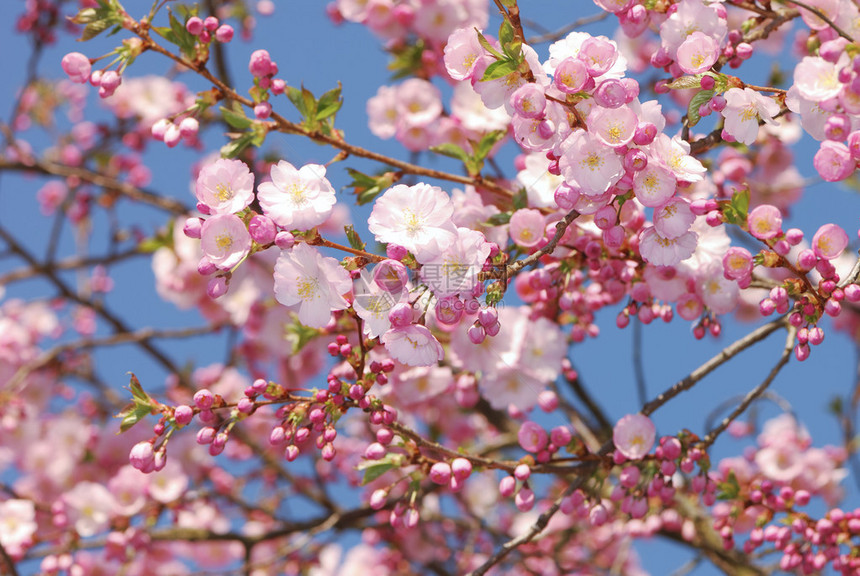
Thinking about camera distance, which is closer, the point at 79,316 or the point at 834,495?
the point at 834,495

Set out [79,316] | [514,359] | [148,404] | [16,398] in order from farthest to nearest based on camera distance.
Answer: [79,316], [16,398], [514,359], [148,404]

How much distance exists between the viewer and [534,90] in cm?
145

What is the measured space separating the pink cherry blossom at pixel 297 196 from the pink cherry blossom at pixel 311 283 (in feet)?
0.18

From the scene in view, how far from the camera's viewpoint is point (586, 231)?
1938 millimetres

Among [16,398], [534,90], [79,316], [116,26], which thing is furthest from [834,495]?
[79,316]

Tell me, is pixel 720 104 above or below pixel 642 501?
above

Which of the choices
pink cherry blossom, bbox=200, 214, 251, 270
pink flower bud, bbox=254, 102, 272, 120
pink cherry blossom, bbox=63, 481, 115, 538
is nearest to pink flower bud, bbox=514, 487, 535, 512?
pink cherry blossom, bbox=200, 214, 251, 270

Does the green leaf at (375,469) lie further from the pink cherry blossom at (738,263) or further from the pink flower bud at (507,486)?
the pink cherry blossom at (738,263)

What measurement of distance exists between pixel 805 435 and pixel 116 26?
324 cm

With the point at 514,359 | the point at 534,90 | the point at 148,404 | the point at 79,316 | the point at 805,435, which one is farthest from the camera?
the point at 79,316

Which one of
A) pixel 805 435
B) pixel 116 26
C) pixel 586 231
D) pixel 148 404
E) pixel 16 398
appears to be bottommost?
pixel 16 398

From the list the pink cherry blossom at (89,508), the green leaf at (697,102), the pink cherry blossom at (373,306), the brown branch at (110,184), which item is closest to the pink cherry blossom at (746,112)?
the green leaf at (697,102)

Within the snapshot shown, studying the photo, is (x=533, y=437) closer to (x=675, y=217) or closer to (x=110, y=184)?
(x=675, y=217)

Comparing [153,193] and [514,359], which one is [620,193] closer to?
[514,359]
